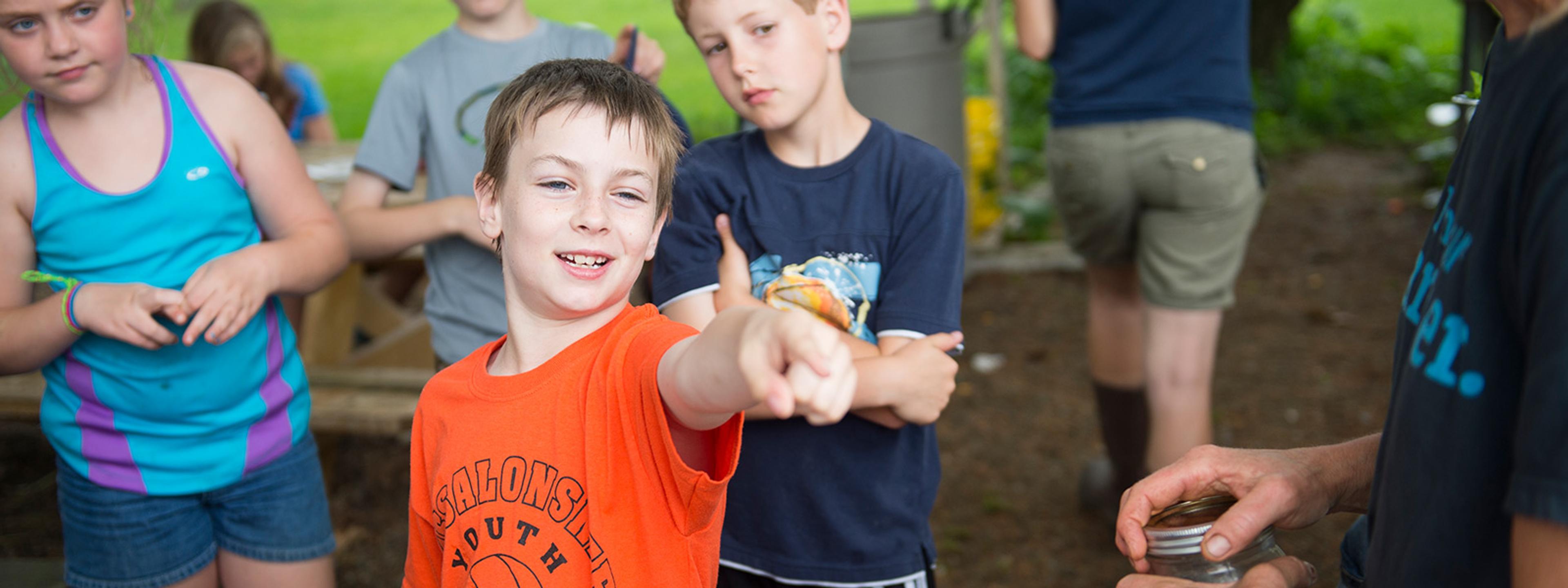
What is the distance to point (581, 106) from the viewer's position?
1.39 m

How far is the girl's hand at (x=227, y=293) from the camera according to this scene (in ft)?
5.98

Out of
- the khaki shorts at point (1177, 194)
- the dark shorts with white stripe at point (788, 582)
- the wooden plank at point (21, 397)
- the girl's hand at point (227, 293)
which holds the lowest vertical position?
the wooden plank at point (21, 397)

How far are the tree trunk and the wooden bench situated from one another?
24.3ft

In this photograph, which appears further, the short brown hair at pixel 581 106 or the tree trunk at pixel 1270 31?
the tree trunk at pixel 1270 31

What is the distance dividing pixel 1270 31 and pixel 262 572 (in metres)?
8.68

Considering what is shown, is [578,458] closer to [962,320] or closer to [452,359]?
[452,359]

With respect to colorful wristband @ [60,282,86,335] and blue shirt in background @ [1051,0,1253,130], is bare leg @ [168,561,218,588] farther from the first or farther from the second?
blue shirt in background @ [1051,0,1253,130]

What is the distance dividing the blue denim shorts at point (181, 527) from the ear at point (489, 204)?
90cm

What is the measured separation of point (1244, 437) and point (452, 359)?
2.81 m

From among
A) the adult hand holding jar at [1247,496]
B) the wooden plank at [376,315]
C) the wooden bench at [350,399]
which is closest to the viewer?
the adult hand holding jar at [1247,496]

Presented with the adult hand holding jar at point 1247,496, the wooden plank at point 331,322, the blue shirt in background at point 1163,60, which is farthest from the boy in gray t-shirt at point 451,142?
the wooden plank at point 331,322

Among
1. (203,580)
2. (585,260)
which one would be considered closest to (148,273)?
(203,580)

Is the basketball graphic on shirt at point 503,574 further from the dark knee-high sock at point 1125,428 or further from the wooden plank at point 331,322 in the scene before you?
the wooden plank at point 331,322

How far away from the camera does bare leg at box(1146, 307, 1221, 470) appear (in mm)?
2896
